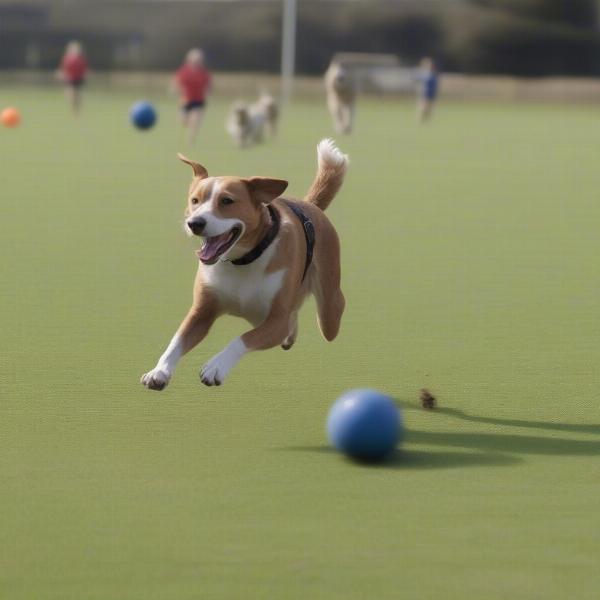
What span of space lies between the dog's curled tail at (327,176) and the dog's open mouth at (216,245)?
5.05 feet

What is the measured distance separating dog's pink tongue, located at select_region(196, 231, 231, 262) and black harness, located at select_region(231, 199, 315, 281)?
0.18 meters

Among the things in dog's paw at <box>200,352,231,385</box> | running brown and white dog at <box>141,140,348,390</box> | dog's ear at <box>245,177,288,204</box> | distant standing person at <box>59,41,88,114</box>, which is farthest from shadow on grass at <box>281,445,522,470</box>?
distant standing person at <box>59,41,88,114</box>

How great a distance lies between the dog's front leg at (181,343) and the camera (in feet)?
22.4

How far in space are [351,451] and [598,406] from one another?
1816mm

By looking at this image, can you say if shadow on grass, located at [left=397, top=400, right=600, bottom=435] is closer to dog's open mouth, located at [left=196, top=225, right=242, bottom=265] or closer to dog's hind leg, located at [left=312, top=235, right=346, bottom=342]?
dog's hind leg, located at [left=312, top=235, right=346, bottom=342]

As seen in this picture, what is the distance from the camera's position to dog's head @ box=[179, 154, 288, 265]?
6766 millimetres

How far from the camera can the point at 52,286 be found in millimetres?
11391

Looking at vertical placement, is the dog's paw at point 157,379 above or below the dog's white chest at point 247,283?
below

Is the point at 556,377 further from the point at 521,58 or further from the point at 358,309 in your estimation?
the point at 521,58

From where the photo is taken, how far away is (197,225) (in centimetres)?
673

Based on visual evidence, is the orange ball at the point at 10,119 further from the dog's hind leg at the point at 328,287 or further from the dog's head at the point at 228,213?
the dog's head at the point at 228,213

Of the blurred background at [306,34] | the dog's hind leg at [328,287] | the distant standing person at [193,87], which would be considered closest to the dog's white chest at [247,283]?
the dog's hind leg at [328,287]

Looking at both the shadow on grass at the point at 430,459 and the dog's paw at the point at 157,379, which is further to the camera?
the dog's paw at the point at 157,379

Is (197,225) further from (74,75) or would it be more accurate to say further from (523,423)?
(74,75)
